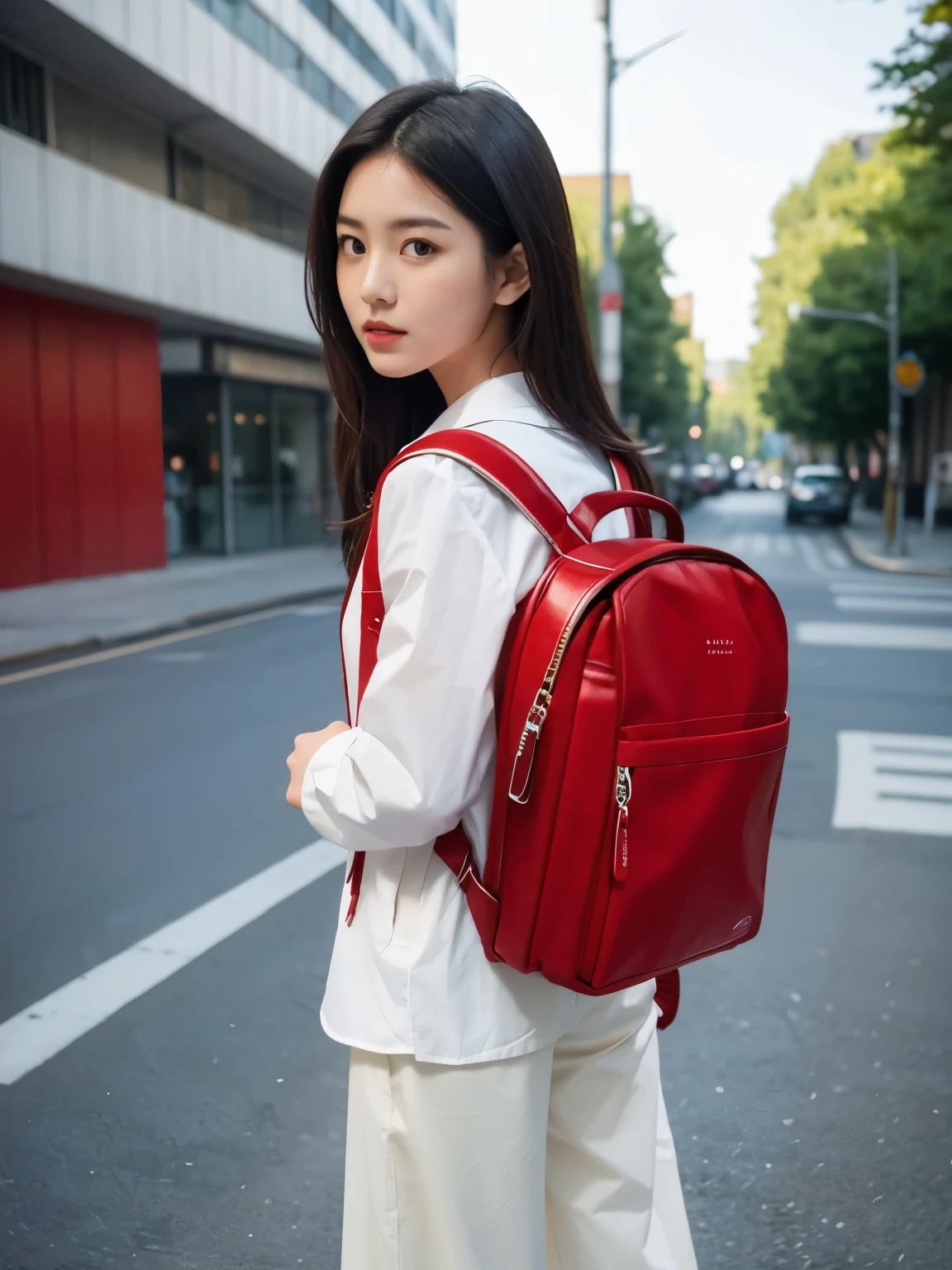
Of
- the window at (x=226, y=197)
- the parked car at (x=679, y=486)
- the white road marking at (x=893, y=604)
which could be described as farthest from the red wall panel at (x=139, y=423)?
the parked car at (x=679, y=486)

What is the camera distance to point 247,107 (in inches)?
628

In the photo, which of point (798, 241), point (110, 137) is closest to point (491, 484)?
point (110, 137)

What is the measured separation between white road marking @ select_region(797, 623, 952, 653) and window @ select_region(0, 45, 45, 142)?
8.57 meters

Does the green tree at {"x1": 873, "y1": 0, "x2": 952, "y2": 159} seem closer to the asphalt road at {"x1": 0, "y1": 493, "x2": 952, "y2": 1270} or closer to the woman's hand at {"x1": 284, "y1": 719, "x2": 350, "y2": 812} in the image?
Answer: the asphalt road at {"x1": 0, "y1": 493, "x2": 952, "y2": 1270}

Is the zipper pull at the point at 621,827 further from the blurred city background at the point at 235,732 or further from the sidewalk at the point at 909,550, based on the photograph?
the sidewalk at the point at 909,550

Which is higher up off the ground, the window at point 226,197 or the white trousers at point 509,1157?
the window at point 226,197

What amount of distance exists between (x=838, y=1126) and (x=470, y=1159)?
5.73 ft

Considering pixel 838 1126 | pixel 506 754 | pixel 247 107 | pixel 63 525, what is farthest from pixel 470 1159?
pixel 247 107

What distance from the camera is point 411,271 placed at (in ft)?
4.62

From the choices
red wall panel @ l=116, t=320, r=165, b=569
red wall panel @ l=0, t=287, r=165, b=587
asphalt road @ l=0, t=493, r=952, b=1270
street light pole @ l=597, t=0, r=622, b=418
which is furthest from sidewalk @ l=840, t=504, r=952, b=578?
asphalt road @ l=0, t=493, r=952, b=1270

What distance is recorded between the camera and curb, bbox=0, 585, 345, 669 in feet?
33.1

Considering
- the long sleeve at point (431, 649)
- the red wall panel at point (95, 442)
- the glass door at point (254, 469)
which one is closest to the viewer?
the long sleeve at point (431, 649)

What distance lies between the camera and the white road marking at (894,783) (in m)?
5.35

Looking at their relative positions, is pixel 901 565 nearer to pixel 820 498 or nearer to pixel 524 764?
pixel 820 498
